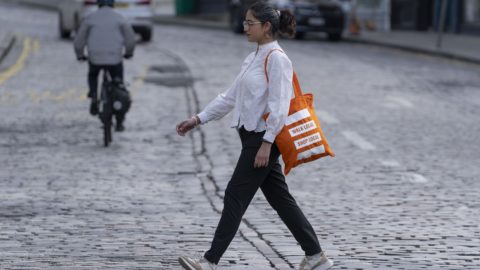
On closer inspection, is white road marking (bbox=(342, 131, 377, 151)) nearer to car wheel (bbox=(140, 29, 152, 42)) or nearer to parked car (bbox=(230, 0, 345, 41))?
car wheel (bbox=(140, 29, 152, 42))

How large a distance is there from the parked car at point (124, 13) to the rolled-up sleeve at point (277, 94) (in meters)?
23.7

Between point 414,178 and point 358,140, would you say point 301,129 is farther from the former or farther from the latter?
point 358,140

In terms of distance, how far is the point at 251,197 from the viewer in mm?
7297

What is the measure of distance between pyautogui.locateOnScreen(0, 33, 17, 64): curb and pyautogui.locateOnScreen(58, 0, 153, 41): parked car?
1.38m

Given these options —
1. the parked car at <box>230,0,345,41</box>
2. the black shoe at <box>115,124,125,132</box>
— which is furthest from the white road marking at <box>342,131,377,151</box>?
the parked car at <box>230,0,345,41</box>

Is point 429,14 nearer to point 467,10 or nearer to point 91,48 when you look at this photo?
point 467,10

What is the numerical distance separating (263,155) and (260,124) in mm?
210

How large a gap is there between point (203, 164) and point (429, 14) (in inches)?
1124

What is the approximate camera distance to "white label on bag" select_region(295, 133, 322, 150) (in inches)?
279

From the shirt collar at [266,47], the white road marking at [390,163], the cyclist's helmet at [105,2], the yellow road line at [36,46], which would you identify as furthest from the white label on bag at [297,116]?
the yellow road line at [36,46]

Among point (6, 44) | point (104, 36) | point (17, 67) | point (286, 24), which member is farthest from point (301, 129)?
point (6, 44)

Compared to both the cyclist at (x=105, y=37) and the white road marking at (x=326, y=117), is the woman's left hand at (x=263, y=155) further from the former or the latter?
the white road marking at (x=326, y=117)

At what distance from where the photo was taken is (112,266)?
7801 millimetres

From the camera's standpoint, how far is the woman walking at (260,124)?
705 centimetres
